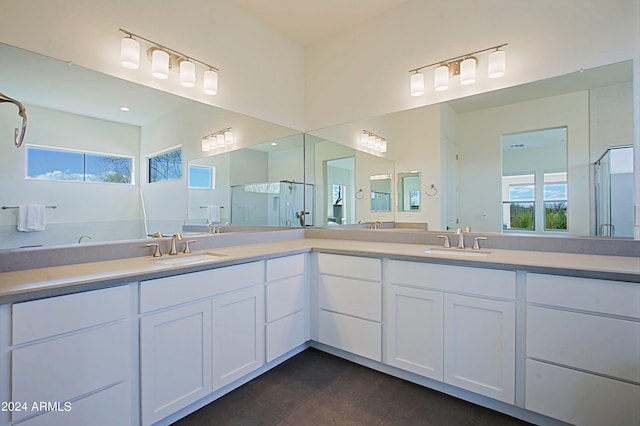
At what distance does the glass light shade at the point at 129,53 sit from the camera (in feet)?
5.94

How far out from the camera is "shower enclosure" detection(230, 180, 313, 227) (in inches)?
108

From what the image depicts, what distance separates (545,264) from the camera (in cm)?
145

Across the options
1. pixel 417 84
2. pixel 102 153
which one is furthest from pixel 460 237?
pixel 102 153

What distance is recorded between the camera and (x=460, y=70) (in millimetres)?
2205

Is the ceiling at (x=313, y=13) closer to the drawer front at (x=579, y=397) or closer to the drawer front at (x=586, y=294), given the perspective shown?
the drawer front at (x=586, y=294)

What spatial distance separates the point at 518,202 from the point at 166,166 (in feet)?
8.13

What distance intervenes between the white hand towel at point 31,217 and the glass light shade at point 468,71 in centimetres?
274

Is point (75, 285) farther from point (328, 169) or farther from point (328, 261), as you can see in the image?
point (328, 169)

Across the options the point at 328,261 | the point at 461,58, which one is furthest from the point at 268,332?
the point at 461,58

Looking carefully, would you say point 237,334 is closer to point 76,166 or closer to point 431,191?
point 76,166

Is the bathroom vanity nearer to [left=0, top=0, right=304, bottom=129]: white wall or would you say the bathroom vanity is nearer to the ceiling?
[left=0, top=0, right=304, bottom=129]: white wall

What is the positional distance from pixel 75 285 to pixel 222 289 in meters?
0.70

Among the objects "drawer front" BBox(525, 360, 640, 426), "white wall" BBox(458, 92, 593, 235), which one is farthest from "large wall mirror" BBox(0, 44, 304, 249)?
"drawer front" BBox(525, 360, 640, 426)

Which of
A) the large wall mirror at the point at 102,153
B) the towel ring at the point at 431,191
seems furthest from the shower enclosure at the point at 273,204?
the towel ring at the point at 431,191
